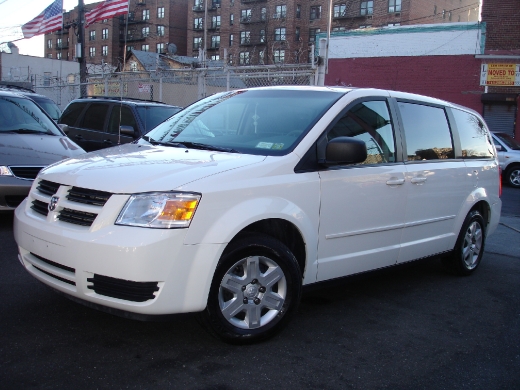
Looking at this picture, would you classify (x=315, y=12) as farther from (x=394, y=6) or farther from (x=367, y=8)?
(x=394, y=6)

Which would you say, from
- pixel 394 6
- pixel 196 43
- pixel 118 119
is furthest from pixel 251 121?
pixel 196 43

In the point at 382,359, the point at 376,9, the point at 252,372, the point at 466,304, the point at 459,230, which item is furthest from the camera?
the point at 376,9

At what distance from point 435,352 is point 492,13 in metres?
24.1

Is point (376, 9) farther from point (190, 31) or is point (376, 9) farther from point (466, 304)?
point (466, 304)

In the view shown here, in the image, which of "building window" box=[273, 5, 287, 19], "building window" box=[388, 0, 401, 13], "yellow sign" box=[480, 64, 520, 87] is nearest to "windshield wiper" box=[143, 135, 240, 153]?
"yellow sign" box=[480, 64, 520, 87]

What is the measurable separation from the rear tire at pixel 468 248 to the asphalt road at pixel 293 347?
71 centimetres

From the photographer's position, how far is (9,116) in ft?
26.2

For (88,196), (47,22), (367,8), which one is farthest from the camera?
(367,8)

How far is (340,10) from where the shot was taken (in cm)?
6500

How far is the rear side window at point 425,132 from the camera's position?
5.16 meters

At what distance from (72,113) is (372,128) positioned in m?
8.47

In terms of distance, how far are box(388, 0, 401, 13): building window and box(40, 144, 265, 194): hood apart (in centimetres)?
6108

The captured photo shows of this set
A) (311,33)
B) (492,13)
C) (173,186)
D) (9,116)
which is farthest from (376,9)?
(173,186)

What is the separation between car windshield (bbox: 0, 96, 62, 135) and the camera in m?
7.88
